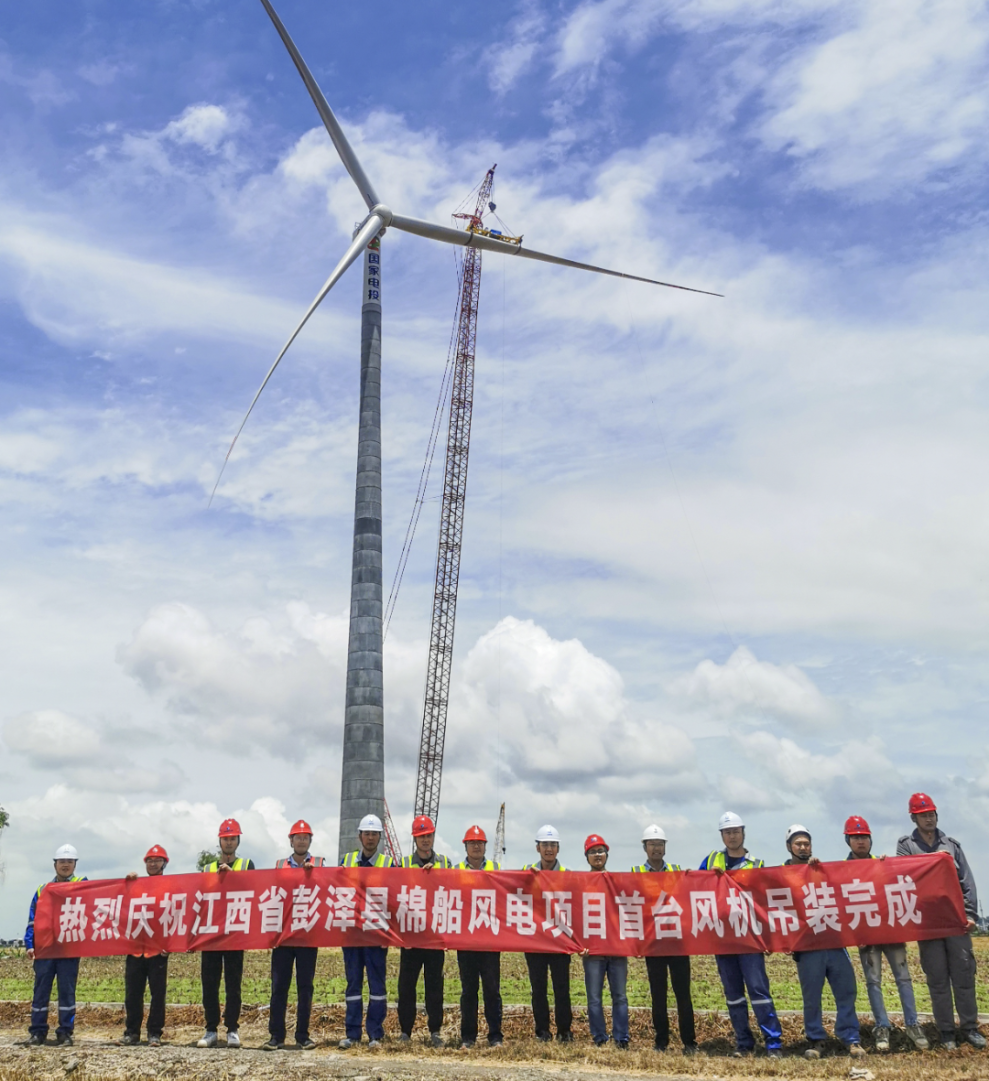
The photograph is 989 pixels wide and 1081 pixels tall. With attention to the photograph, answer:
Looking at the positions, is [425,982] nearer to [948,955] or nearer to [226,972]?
[226,972]

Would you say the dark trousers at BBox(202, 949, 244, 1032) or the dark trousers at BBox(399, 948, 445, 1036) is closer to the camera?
the dark trousers at BBox(399, 948, 445, 1036)

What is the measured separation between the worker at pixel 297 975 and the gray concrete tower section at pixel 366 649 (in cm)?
2906

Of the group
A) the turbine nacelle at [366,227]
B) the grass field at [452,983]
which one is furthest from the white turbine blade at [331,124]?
the grass field at [452,983]

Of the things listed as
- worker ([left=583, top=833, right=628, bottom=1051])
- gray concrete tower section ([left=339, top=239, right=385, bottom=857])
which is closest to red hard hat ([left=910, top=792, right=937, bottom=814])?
worker ([left=583, top=833, right=628, bottom=1051])

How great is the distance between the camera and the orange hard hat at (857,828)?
48.6ft

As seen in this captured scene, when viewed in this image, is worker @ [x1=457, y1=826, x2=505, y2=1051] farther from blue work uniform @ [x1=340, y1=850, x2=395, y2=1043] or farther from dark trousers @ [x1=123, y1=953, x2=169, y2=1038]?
dark trousers @ [x1=123, y1=953, x2=169, y2=1038]

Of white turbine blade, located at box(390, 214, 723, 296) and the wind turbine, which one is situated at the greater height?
white turbine blade, located at box(390, 214, 723, 296)

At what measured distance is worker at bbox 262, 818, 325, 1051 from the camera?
47.1ft

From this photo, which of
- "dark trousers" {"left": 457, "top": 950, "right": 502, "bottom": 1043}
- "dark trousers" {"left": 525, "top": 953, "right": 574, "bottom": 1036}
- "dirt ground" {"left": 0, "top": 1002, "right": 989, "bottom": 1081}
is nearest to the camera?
"dirt ground" {"left": 0, "top": 1002, "right": 989, "bottom": 1081}

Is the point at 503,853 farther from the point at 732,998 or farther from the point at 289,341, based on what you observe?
the point at 732,998

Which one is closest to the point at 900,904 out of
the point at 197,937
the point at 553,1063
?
the point at 553,1063

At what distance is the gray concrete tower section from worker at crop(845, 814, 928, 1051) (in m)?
31.9

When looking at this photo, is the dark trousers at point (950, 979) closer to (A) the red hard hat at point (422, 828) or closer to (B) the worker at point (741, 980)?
(B) the worker at point (741, 980)

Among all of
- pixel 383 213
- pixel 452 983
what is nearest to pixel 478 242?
pixel 383 213
